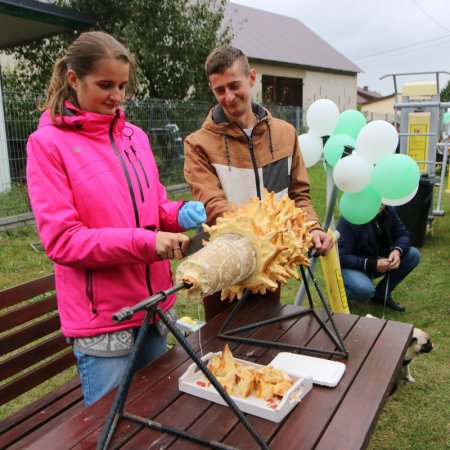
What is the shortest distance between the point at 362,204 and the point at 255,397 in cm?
225

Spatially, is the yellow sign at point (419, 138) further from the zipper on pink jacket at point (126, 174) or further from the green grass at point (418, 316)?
the zipper on pink jacket at point (126, 174)

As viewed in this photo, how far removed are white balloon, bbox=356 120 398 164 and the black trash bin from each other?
9.68 ft

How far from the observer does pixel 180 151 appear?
9500mm

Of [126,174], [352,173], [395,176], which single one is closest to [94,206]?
[126,174]

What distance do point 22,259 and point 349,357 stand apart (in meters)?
4.67

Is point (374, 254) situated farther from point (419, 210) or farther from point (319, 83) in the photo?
point (319, 83)

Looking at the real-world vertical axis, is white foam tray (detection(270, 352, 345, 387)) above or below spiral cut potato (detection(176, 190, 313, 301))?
below

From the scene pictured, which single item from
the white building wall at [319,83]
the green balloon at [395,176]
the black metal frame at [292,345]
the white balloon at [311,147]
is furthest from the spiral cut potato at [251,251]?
the white building wall at [319,83]

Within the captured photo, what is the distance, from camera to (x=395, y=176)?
3283 millimetres

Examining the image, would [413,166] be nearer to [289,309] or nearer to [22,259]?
[289,309]

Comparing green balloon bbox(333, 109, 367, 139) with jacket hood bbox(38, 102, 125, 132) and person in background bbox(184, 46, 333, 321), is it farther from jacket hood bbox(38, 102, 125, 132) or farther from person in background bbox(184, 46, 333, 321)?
jacket hood bbox(38, 102, 125, 132)

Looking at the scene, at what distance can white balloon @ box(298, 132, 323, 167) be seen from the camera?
12.1 ft

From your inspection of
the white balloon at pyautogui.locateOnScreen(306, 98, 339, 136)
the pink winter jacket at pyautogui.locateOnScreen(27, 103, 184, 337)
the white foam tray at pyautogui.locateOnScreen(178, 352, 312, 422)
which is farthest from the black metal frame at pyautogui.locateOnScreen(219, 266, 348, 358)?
the white balloon at pyautogui.locateOnScreen(306, 98, 339, 136)

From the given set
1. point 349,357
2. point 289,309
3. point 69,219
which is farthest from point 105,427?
point 289,309
